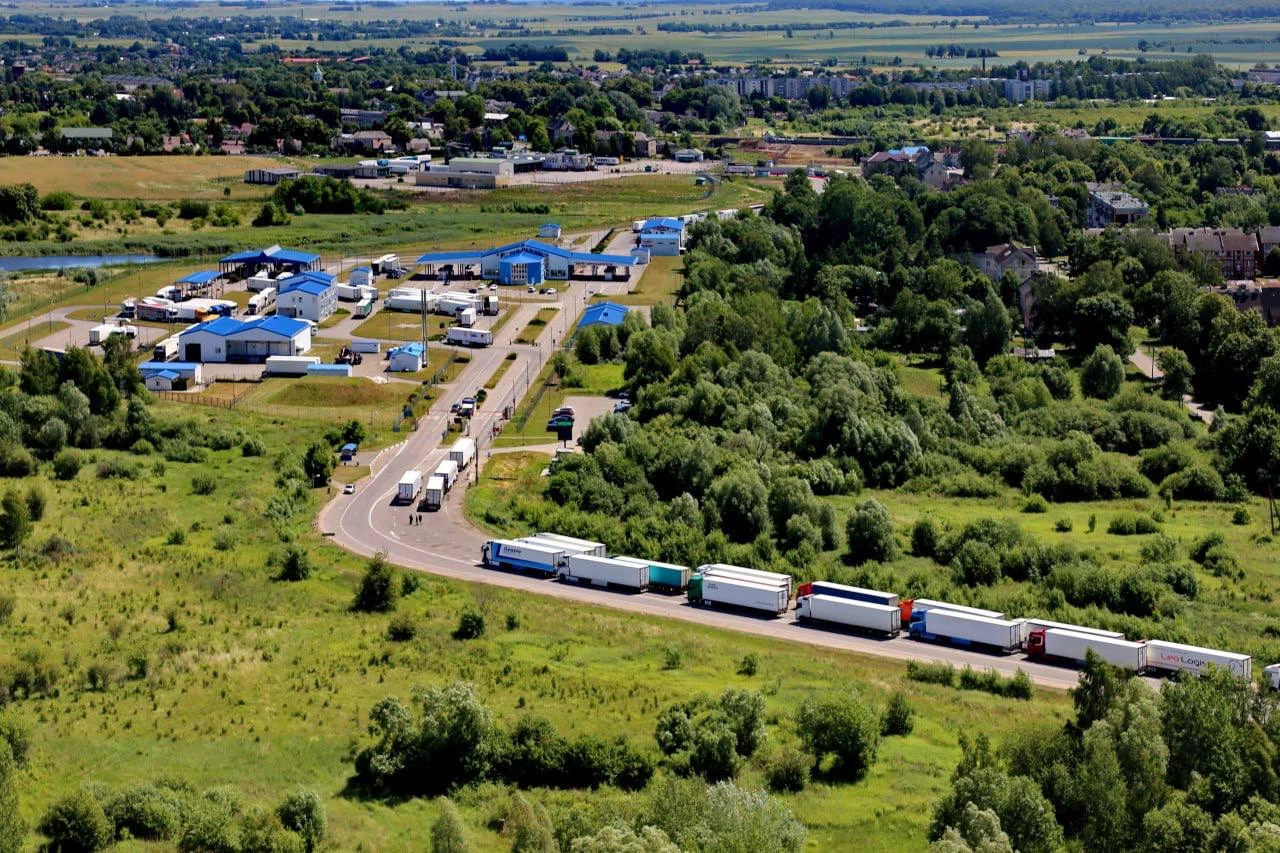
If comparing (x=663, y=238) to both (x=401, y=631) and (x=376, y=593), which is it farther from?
(x=401, y=631)

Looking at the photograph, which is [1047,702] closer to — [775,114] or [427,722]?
[427,722]

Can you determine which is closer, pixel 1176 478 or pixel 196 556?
pixel 196 556

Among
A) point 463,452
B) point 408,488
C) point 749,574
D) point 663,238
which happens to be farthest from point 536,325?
point 749,574

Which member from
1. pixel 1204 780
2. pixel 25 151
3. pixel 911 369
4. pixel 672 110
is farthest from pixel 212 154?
pixel 1204 780

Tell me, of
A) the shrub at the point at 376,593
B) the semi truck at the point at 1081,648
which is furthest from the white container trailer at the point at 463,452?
the semi truck at the point at 1081,648

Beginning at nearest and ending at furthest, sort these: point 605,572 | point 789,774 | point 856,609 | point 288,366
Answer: point 789,774 < point 856,609 < point 605,572 < point 288,366

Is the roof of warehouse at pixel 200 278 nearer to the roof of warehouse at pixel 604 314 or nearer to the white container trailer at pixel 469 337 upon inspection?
the white container trailer at pixel 469 337

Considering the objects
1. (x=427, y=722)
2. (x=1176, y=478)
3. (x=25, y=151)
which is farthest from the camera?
(x=25, y=151)
